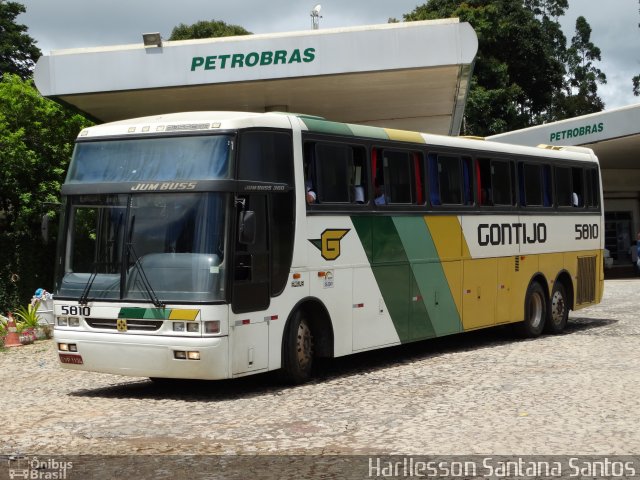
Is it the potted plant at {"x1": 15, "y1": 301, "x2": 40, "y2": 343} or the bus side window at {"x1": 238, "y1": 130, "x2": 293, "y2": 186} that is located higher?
the bus side window at {"x1": 238, "y1": 130, "x2": 293, "y2": 186}

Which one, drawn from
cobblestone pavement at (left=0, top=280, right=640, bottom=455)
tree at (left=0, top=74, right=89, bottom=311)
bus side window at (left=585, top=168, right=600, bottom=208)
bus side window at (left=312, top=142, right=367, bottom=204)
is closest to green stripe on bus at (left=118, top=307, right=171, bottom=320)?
cobblestone pavement at (left=0, top=280, right=640, bottom=455)

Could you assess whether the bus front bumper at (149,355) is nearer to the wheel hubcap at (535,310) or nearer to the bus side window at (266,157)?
the bus side window at (266,157)

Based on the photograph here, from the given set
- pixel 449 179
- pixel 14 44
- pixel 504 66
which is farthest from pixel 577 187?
pixel 14 44

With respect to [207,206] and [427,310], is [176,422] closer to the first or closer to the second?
[207,206]

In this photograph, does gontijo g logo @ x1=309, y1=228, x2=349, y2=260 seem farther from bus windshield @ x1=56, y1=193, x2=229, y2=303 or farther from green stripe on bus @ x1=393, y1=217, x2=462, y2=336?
bus windshield @ x1=56, y1=193, x2=229, y2=303

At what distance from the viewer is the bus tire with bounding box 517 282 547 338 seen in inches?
694

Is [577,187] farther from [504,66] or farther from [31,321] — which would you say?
[504,66]

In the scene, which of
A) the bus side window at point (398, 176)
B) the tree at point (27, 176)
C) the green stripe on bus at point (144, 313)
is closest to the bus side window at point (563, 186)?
the bus side window at point (398, 176)

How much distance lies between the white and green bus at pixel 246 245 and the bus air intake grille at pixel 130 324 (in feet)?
0.05

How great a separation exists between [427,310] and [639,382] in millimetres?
3764

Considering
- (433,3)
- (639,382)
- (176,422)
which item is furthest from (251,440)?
(433,3)

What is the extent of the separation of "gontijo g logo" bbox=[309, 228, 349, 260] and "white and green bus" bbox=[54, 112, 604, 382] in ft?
0.08

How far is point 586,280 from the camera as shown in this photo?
64.7 ft

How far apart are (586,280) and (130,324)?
11.1 m
